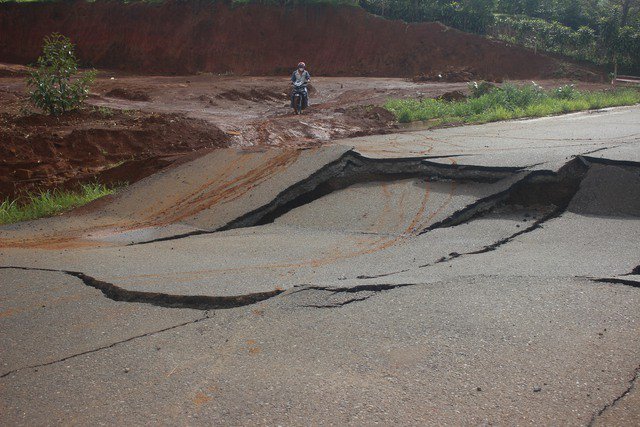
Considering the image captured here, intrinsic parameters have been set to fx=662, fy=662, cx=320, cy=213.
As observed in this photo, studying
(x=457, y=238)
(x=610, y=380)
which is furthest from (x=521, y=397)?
(x=457, y=238)

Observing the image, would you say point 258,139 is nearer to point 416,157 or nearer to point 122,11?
point 416,157

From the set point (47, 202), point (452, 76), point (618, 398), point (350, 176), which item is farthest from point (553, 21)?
point (618, 398)

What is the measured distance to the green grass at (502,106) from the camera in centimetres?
Result: 1691

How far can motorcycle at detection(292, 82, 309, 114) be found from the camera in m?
18.6

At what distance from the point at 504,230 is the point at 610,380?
151 inches

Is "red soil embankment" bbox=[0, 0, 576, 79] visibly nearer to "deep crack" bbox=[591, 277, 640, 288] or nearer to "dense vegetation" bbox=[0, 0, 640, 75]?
"dense vegetation" bbox=[0, 0, 640, 75]

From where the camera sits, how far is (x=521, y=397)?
11.5 feet

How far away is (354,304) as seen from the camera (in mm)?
4840

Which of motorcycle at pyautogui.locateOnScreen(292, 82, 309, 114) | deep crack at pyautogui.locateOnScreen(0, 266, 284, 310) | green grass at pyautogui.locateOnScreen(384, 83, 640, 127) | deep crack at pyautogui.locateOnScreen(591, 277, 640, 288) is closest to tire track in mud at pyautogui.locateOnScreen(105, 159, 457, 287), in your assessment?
deep crack at pyautogui.locateOnScreen(0, 266, 284, 310)

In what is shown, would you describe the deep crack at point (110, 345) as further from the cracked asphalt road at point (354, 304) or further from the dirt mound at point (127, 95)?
the dirt mound at point (127, 95)

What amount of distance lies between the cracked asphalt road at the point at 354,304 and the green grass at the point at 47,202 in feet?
3.57

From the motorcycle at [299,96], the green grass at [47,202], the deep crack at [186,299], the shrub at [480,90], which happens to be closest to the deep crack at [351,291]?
the deep crack at [186,299]

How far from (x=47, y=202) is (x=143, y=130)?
10.8ft

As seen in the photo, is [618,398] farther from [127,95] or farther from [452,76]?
[452,76]
